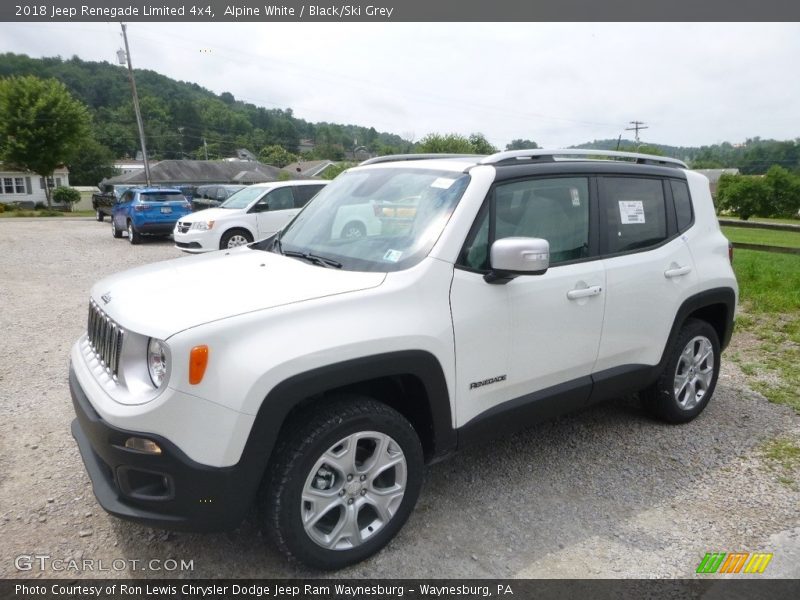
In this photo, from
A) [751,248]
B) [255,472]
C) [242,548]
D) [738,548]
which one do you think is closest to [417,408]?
[255,472]

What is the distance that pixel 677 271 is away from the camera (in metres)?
3.96

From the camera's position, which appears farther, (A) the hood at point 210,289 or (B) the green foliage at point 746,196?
(B) the green foliage at point 746,196

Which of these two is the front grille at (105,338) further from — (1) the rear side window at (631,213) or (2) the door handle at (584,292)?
(1) the rear side window at (631,213)

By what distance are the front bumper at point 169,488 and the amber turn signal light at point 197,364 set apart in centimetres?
27

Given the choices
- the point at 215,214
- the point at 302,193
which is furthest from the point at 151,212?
the point at 302,193

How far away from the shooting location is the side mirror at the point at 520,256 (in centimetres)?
279

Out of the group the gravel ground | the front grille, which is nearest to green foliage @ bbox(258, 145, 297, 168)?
the gravel ground

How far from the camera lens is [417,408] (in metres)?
2.92

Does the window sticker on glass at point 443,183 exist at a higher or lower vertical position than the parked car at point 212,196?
higher

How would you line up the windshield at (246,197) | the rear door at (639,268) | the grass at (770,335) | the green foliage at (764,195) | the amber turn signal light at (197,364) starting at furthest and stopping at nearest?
the green foliage at (764,195) → the windshield at (246,197) → the grass at (770,335) → the rear door at (639,268) → the amber turn signal light at (197,364)

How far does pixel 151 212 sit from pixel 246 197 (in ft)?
15.5

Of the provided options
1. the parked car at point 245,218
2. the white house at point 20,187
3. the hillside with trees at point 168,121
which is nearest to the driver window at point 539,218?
the parked car at point 245,218

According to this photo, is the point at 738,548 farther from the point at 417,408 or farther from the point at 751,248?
the point at 751,248

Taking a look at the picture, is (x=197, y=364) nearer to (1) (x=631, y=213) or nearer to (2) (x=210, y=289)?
(2) (x=210, y=289)
